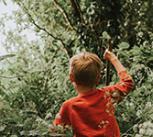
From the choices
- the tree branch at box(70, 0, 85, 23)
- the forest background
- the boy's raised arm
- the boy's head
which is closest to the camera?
the boy's head

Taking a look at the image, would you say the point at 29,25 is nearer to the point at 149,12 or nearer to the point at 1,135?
the point at 149,12

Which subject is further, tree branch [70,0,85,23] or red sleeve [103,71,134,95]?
tree branch [70,0,85,23]

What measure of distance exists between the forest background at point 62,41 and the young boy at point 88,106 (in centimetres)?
302

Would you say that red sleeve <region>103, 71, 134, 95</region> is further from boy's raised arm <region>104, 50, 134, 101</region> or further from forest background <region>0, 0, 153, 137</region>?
forest background <region>0, 0, 153, 137</region>

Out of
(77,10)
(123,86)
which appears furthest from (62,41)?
(123,86)

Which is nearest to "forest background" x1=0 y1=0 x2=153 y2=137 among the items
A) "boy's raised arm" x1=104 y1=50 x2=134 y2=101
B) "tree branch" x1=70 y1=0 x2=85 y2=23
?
"tree branch" x1=70 y1=0 x2=85 y2=23

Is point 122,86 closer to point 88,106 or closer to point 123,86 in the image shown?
point 123,86

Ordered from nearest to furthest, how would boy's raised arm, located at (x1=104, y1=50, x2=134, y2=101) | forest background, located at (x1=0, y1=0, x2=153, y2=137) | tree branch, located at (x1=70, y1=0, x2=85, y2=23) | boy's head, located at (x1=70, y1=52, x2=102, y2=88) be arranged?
boy's head, located at (x1=70, y1=52, x2=102, y2=88) < boy's raised arm, located at (x1=104, y1=50, x2=134, y2=101) < forest background, located at (x1=0, y1=0, x2=153, y2=137) < tree branch, located at (x1=70, y1=0, x2=85, y2=23)

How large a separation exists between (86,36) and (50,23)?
97 cm

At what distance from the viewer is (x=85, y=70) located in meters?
3.17

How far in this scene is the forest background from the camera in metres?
6.86

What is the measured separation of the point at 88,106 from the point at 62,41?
5794 mm

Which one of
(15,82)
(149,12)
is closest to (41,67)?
(15,82)

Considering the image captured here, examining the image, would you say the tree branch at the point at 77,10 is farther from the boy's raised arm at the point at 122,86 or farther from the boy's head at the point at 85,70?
the boy's head at the point at 85,70
